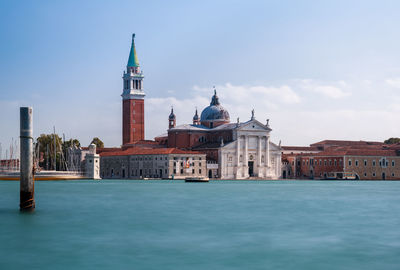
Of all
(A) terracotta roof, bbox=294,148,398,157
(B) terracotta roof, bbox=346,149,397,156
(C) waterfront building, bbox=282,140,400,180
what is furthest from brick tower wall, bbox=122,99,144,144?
(B) terracotta roof, bbox=346,149,397,156

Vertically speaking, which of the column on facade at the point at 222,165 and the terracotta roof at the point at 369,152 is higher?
the terracotta roof at the point at 369,152

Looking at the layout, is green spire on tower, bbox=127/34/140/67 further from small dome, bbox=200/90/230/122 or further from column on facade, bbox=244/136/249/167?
column on facade, bbox=244/136/249/167

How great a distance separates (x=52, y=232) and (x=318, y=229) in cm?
838

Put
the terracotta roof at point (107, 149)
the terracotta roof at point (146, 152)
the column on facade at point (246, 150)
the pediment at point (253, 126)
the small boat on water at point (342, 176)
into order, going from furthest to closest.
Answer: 1. the terracotta roof at point (107, 149)
2. the small boat on water at point (342, 176)
3. the column on facade at point (246, 150)
4. the pediment at point (253, 126)
5. the terracotta roof at point (146, 152)

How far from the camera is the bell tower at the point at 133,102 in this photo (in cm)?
9150

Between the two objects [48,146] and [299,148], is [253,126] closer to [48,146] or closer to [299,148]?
[299,148]

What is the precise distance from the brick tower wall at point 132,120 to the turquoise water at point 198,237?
59.2m

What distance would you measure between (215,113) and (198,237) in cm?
6971

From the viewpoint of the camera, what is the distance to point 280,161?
86.7 m

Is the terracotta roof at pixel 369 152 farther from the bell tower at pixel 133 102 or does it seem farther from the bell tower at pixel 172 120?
the bell tower at pixel 133 102

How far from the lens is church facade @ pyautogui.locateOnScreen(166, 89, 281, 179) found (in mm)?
82375

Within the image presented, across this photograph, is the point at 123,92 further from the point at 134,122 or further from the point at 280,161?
the point at 280,161

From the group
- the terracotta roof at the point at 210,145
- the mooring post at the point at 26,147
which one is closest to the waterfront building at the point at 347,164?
the terracotta roof at the point at 210,145

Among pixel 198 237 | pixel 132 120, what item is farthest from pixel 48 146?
pixel 198 237
